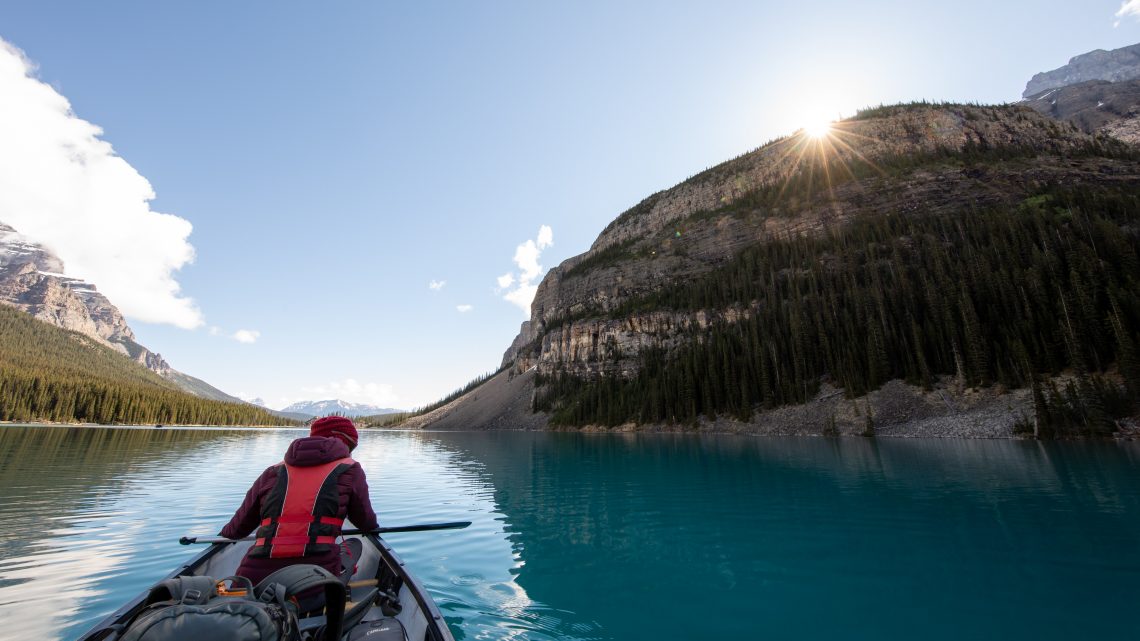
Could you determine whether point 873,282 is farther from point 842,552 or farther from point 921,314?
point 842,552

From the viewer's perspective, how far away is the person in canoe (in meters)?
5.07

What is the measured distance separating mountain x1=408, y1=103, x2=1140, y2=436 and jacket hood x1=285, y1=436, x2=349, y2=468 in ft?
181

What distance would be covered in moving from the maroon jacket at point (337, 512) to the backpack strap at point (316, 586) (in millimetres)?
1025

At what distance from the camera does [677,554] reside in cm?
1144

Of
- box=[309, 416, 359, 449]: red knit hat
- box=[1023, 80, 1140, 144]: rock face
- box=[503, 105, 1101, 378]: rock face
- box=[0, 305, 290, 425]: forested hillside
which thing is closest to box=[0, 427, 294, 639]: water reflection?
box=[309, 416, 359, 449]: red knit hat

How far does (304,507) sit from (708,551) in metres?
10.1

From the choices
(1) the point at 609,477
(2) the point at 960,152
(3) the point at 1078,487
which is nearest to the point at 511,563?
(1) the point at 609,477

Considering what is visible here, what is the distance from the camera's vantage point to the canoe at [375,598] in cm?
441

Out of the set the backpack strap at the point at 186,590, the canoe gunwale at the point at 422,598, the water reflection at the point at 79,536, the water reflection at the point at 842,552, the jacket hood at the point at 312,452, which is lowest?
the water reflection at the point at 842,552

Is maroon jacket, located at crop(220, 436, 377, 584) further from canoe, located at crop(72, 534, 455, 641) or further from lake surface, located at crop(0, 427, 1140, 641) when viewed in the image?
lake surface, located at crop(0, 427, 1140, 641)

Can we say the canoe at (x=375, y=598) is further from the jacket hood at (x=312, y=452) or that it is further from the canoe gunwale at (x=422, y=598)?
the jacket hood at (x=312, y=452)

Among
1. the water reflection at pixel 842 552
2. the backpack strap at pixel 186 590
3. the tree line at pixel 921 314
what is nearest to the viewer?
the backpack strap at pixel 186 590


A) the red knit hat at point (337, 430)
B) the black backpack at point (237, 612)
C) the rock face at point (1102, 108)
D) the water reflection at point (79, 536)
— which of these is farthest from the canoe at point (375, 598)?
the rock face at point (1102, 108)

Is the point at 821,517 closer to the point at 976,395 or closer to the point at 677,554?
the point at 677,554
